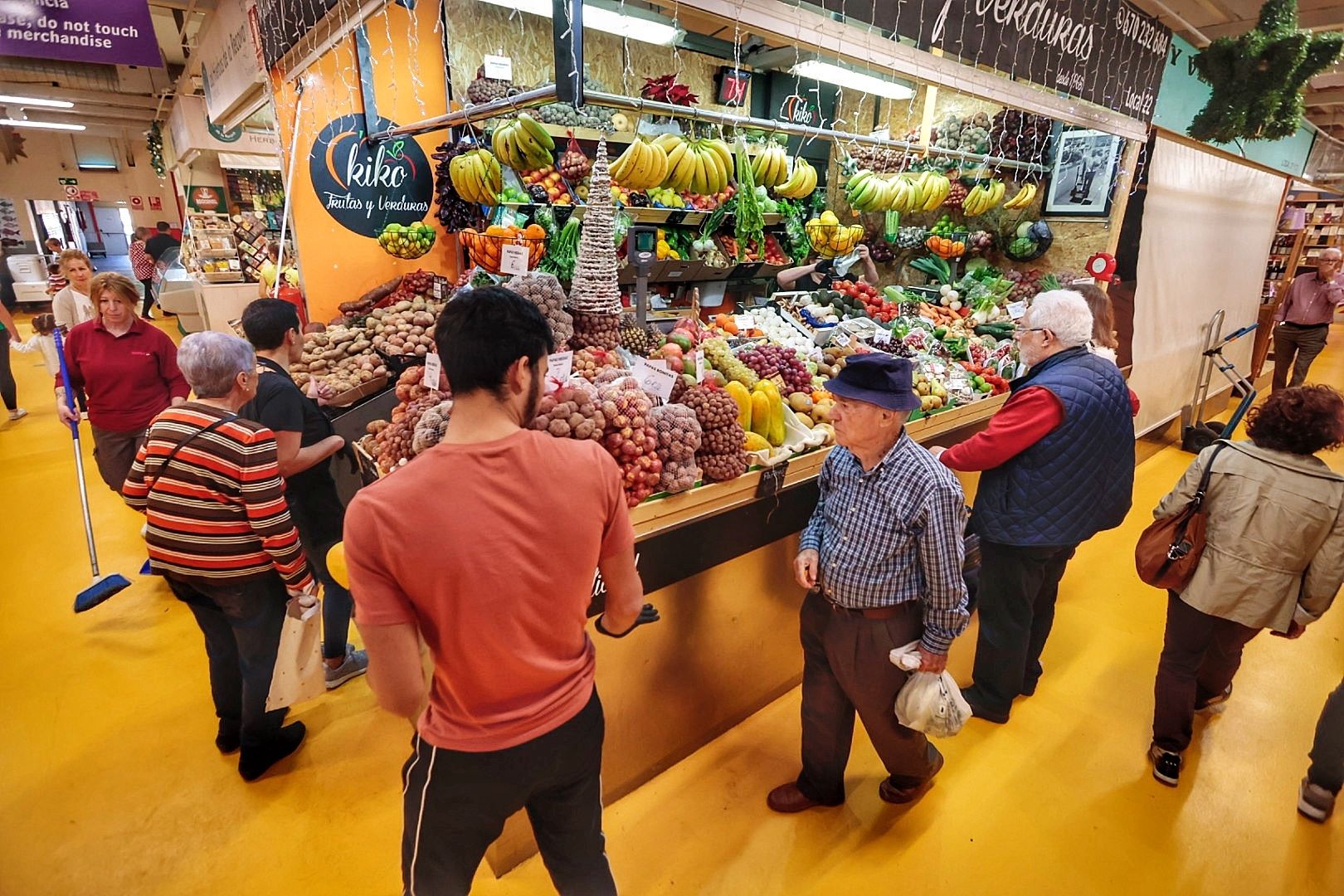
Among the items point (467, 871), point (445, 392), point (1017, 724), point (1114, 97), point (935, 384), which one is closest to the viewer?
point (467, 871)

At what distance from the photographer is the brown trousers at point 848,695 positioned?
211 cm

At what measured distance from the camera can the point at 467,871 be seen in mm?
1460

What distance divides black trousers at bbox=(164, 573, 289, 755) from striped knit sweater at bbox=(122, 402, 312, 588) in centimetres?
9

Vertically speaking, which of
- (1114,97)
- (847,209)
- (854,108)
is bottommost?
(847,209)

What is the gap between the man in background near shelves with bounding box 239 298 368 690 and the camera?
2.65 m

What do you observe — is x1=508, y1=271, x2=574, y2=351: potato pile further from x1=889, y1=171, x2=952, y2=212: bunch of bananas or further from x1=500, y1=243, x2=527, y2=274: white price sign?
x1=889, y1=171, x2=952, y2=212: bunch of bananas

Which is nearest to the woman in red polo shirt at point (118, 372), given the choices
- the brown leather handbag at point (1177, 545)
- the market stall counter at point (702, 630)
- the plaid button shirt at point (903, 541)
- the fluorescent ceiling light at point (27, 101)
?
the market stall counter at point (702, 630)

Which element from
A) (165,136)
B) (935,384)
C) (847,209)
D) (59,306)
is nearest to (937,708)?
(935,384)

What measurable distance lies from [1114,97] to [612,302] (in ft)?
13.4

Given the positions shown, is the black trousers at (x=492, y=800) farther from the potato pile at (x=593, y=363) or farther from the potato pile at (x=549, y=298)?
the potato pile at (x=549, y=298)

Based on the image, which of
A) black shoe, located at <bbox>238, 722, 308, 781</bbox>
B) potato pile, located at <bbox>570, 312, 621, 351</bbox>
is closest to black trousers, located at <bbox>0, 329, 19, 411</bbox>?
black shoe, located at <bbox>238, 722, 308, 781</bbox>

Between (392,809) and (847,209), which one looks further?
(847,209)

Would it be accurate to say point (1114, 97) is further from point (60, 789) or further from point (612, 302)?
point (60, 789)

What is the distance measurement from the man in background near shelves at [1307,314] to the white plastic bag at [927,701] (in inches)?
335
